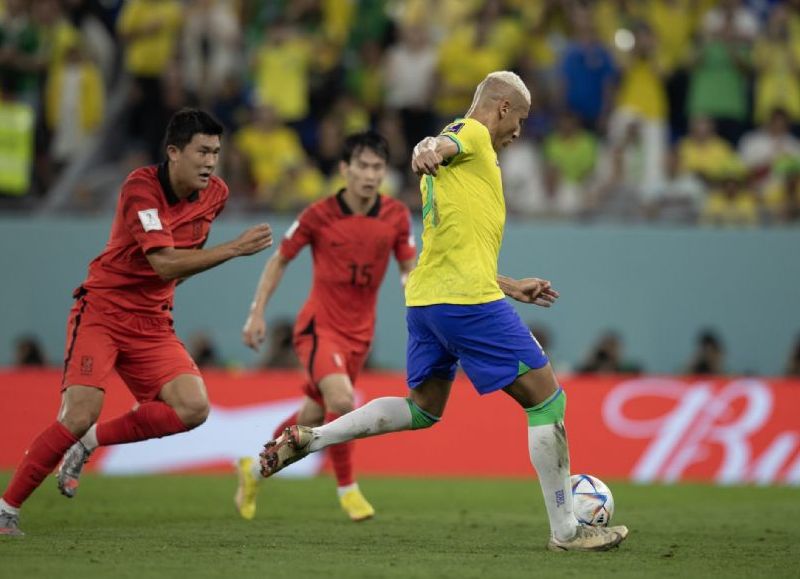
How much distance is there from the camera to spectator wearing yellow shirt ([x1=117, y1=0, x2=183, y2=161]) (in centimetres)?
1847

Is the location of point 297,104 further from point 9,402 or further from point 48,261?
point 9,402

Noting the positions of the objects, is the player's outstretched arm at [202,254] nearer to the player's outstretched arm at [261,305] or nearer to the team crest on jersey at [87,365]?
the team crest on jersey at [87,365]

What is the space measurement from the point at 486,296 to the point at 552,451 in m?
0.98

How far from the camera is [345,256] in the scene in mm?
11156

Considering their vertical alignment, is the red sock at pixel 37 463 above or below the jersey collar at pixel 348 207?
below

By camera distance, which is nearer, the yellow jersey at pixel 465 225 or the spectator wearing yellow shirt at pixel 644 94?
the yellow jersey at pixel 465 225

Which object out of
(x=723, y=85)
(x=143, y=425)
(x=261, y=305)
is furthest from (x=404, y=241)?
(x=723, y=85)

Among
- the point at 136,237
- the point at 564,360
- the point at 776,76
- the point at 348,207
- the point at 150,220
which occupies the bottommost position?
the point at 564,360

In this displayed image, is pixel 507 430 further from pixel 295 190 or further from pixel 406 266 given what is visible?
pixel 406 266

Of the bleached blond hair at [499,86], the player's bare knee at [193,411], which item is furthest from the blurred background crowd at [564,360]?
the bleached blond hair at [499,86]

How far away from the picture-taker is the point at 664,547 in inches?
353

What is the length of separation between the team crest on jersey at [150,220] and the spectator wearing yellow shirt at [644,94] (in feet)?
32.8

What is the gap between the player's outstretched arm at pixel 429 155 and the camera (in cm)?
765

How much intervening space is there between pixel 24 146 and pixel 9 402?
3.42 meters
